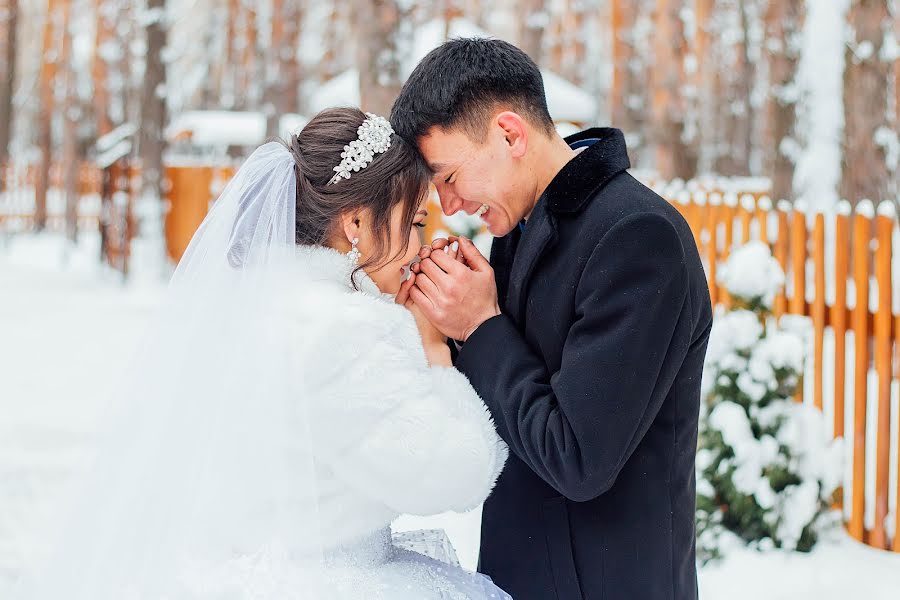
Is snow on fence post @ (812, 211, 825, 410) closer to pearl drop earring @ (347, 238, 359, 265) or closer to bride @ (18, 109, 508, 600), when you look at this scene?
bride @ (18, 109, 508, 600)

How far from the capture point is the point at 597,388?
6.11ft

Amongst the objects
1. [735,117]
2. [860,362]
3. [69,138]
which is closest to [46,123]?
[69,138]

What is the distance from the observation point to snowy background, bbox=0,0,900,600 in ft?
18.3

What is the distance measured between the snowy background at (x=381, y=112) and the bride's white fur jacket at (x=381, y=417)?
989 millimetres

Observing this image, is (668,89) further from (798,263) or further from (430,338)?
(430,338)

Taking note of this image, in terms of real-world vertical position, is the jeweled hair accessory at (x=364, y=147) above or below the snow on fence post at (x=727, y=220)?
above

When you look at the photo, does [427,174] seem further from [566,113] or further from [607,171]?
[566,113]

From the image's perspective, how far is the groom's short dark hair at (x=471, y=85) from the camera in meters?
2.19

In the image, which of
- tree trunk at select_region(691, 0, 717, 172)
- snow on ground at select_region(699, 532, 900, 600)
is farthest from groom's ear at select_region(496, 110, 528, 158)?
tree trunk at select_region(691, 0, 717, 172)

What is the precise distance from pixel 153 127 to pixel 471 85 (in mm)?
14023

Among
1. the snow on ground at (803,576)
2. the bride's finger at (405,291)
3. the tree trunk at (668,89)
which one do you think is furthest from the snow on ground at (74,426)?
the tree trunk at (668,89)

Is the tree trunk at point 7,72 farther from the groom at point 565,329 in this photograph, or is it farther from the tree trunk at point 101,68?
the groom at point 565,329

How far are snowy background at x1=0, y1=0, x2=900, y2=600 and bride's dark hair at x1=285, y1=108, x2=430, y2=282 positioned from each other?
535mm

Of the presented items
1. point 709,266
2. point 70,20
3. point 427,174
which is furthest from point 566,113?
point 70,20
